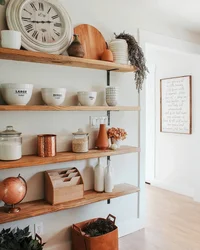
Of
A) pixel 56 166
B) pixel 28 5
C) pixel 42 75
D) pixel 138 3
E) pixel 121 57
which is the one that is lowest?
pixel 56 166

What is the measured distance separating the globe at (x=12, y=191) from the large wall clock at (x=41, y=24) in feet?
3.28

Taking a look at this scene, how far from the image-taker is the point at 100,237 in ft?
7.29

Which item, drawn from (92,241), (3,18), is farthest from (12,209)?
(3,18)

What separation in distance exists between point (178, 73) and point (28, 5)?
2870mm

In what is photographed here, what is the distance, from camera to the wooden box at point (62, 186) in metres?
2.12

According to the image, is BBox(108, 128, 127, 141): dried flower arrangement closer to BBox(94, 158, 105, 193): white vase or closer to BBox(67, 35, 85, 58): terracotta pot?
BBox(94, 158, 105, 193): white vase

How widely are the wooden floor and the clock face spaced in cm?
206

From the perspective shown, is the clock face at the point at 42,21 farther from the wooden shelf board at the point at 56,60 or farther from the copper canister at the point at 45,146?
the copper canister at the point at 45,146

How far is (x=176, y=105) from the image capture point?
14.1 ft

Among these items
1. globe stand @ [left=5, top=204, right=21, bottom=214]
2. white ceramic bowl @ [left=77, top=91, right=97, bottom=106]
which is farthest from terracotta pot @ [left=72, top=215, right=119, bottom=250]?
white ceramic bowl @ [left=77, top=91, right=97, bottom=106]

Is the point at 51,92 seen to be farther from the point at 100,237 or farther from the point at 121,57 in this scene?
the point at 100,237

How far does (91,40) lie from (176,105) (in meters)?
2.33

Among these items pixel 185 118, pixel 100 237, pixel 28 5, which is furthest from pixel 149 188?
pixel 28 5

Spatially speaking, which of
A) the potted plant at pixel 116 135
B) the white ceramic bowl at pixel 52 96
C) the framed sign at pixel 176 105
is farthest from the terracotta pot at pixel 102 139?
the framed sign at pixel 176 105
